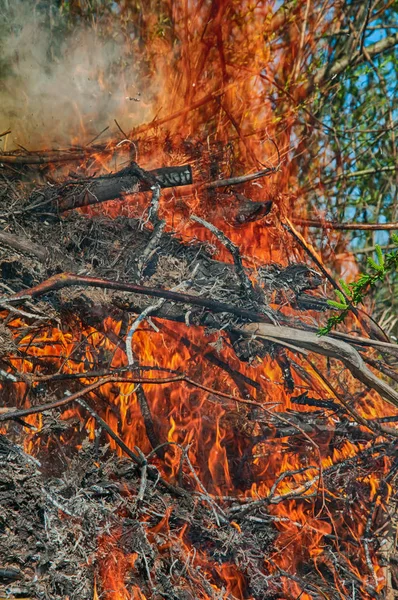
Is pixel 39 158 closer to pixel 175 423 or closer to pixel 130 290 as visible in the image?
pixel 130 290

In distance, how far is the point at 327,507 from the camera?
11.6ft

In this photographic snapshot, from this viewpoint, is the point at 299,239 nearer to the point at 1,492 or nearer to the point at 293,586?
the point at 293,586

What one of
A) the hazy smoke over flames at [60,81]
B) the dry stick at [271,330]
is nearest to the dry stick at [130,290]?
the dry stick at [271,330]

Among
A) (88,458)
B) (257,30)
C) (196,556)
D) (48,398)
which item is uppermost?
(257,30)

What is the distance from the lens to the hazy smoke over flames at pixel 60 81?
5.30 meters

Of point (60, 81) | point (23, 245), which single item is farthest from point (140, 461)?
point (60, 81)

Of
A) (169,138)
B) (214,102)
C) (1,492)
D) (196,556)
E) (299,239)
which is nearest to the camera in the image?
(1,492)

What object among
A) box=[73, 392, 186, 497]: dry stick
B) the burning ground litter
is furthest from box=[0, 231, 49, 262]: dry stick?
box=[73, 392, 186, 497]: dry stick

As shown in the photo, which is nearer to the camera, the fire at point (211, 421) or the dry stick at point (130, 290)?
the dry stick at point (130, 290)

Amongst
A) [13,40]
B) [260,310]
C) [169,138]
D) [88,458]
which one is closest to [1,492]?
[88,458]

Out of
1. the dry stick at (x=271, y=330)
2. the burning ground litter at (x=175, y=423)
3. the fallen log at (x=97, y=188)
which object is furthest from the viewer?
the fallen log at (x=97, y=188)

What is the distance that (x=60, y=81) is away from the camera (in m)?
5.43

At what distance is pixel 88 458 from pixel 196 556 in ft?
2.49

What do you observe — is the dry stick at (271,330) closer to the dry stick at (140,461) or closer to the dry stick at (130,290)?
the dry stick at (130,290)
